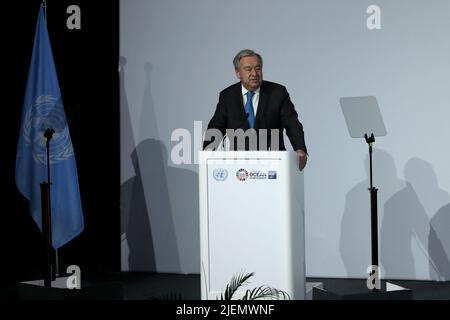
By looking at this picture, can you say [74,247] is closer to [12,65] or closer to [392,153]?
[12,65]

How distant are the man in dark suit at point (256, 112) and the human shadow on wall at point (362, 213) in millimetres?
1447

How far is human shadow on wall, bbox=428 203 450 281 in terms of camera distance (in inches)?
257

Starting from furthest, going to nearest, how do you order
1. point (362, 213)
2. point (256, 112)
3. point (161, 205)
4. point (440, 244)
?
point (161, 205)
point (362, 213)
point (440, 244)
point (256, 112)

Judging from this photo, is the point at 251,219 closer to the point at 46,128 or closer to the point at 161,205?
the point at 46,128

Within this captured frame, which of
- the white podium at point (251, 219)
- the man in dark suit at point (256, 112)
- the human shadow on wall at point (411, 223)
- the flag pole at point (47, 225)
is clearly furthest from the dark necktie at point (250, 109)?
the human shadow on wall at point (411, 223)

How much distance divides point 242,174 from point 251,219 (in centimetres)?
27

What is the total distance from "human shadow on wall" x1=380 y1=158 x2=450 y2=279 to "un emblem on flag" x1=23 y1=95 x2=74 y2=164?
2555mm

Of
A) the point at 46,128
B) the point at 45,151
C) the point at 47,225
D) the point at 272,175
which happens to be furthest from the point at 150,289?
the point at 272,175

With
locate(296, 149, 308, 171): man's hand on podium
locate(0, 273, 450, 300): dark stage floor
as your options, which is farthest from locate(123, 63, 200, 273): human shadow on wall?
locate(296, 149, 308, 171): man's hand on podium

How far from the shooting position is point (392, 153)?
21.6 feet

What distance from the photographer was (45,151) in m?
5.91

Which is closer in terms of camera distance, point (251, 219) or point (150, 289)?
point (251, 219)

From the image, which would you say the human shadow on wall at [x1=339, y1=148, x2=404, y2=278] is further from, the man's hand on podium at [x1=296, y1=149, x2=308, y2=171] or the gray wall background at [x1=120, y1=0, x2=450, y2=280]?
the man's hand on podium at [x1=296, y1=149, x2=308, y2=171]
